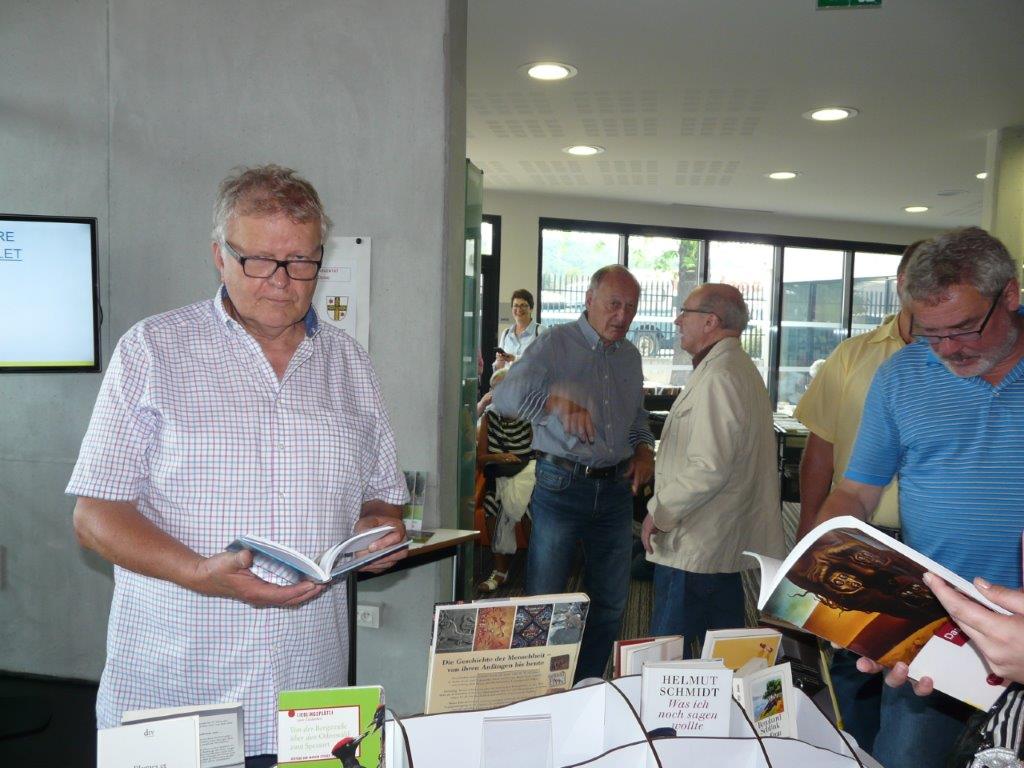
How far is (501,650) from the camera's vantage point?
132 centimetres

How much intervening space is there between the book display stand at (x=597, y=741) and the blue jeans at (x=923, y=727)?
65 cm

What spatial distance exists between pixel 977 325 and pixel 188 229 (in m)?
2.83

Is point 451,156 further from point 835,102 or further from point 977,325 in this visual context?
point 835,102

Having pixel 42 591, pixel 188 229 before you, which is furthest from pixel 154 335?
pixel 42 591

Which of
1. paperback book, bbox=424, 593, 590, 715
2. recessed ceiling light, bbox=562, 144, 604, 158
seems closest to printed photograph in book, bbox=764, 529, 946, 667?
paperback book, bbox=424, 593, 590, 715

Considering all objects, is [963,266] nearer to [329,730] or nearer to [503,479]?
[329,730]

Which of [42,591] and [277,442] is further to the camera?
[42,591]

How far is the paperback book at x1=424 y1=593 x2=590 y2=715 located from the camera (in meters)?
1.28

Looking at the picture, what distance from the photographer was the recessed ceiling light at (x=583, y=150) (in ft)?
20.5

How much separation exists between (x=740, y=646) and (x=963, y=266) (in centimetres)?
100

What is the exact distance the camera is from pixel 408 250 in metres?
3.15

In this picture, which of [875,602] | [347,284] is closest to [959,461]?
[875,602]

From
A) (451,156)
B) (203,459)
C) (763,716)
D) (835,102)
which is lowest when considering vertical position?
(763,716)

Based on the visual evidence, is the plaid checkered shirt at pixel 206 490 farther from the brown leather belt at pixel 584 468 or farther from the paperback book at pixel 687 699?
the brown leather belt at pixel 584 468
